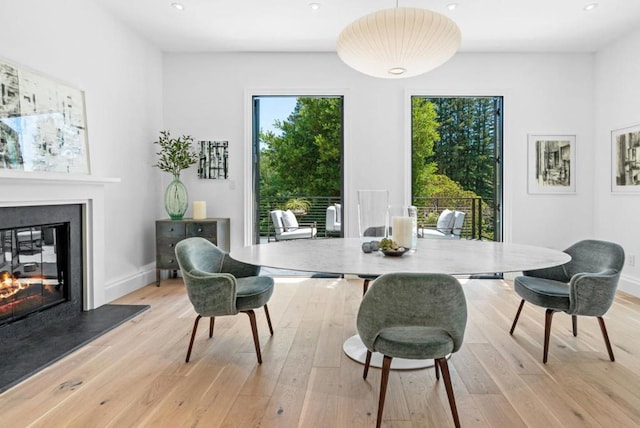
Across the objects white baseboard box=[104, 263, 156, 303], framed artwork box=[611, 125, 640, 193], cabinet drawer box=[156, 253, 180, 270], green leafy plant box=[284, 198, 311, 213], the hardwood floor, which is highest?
framed artwork box=[611, 125, 640, 193]

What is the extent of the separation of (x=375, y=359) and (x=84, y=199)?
2694 mm

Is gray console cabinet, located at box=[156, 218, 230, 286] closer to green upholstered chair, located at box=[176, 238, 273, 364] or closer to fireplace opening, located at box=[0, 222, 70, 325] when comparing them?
fireplace opening, located at box=[0, 222, 70, 325]

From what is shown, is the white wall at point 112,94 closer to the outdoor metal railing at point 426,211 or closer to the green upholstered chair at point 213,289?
the green upholstered chair at point 213,289

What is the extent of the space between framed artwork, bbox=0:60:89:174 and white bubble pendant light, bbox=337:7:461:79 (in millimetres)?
2209

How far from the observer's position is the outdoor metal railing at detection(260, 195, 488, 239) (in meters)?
5.83

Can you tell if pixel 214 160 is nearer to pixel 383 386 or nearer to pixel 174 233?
pixel 174 233

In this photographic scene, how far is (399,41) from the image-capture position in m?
2.27

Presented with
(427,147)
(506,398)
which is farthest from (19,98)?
(427,147)

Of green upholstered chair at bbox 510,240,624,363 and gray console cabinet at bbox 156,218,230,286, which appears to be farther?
gray console cabinet at bbox 156,218,230,286

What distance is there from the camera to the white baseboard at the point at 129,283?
383 cm

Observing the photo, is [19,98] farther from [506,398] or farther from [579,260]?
[579,260]

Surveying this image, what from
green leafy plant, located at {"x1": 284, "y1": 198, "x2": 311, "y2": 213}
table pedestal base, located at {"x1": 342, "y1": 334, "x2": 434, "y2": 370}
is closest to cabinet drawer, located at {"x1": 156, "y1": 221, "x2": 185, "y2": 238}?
table pedestal base, located at {"x1": 342, "y1": 334, "x2": 434, "y2": 370}

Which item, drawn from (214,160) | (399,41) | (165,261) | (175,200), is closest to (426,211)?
(214,160)

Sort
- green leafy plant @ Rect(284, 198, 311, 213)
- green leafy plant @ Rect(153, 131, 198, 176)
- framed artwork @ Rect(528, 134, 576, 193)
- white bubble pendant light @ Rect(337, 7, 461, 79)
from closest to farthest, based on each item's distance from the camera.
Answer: white bubble pendant light @ Rect(337, 7, 461, 79), green leafy plant @ Rect(153, 131, 198, 176), framed artwork @ Rect(528, 134, 576, 193), green leafy plant @ Rect(284, 198, 311, 213)
